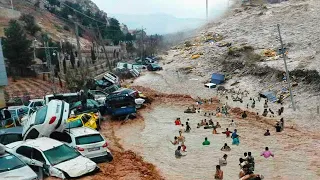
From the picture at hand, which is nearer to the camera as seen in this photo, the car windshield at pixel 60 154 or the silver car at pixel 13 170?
the silver car at pixel 13 170

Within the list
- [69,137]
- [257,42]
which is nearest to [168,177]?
[69,137]

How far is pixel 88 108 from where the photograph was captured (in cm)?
2669

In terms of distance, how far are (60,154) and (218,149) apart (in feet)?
30.6

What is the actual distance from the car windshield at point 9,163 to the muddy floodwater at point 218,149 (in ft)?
19.5

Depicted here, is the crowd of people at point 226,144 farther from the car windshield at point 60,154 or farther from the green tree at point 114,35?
the green tree at point 114,35

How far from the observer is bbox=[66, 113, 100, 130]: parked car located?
20.1 meters

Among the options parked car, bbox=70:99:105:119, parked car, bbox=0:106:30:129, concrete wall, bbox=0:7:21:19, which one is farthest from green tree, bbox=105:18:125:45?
parked car, bbox=0:106:30:129

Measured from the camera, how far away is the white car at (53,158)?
12.6 m

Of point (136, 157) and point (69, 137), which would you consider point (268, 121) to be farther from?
point (69, 137)

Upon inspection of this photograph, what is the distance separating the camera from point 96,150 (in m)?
15.4

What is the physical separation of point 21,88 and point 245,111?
26.2m

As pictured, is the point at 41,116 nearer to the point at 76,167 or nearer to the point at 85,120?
the point at 76,167

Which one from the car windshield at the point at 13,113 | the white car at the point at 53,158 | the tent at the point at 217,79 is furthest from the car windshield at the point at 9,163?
the tent at the point at 217,79

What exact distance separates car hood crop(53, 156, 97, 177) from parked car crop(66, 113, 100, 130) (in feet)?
21.3
